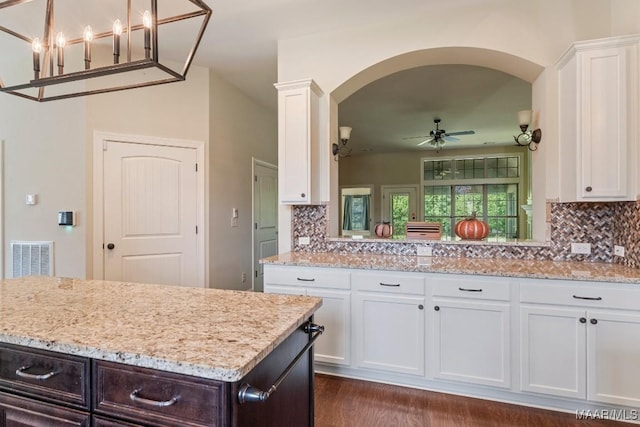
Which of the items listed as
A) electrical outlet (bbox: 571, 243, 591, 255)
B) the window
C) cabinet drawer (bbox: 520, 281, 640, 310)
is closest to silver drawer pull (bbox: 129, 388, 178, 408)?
cabinet drawer (bbox: 520, 281, 640, 310)

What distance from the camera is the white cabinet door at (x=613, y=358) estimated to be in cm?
196

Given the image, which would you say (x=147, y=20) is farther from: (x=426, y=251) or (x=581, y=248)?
(x=581, y=248)

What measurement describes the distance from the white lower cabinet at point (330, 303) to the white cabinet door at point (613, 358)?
1.48 meters

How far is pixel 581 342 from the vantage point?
6.67 feet

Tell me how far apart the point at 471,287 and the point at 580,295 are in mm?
594

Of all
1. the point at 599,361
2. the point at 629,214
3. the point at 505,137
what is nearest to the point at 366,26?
the point at 629,214

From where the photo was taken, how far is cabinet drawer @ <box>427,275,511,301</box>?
7.19 feet

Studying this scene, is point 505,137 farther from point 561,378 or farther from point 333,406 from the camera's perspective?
point 333,406

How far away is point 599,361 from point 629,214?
101 centimetres

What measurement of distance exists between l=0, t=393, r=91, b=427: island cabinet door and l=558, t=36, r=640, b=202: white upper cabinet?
2873 millimetres

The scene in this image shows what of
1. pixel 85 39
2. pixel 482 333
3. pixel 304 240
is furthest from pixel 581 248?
pixel 85 39

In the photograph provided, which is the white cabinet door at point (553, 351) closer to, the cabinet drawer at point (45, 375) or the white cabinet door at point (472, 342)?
the white cabinet door at point (472, 342)

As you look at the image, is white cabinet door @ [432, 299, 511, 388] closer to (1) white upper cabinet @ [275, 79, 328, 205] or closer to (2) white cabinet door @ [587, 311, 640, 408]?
(2) white cabinet door @ [587, 311, 640, 408]

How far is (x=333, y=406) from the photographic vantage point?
2.25 metres
